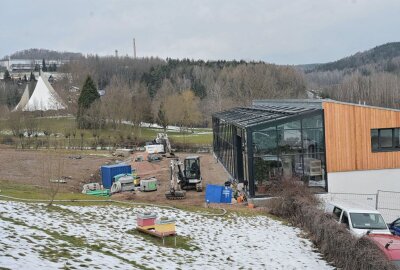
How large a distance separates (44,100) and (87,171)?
68681 millimetres

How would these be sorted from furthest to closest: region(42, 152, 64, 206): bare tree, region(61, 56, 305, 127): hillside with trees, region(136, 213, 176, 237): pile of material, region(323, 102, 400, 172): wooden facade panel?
region(61, 56, 305, 127): hillside with trees, region(323, 102, 400, 172): wooden facade panel, region(42, 152, 64, 206): bare tree, region(136, 213, 176, 237): pile of material

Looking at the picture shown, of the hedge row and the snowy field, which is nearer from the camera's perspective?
the snowy field

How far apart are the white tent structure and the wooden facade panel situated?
83318 mm

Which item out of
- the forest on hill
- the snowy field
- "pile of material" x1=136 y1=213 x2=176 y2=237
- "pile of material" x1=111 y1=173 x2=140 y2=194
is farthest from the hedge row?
the forest on hill

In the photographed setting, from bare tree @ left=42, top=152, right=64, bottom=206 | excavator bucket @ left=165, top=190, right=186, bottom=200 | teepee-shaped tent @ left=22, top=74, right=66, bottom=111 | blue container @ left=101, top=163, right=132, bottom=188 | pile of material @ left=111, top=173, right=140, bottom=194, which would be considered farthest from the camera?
teepee-shaped tent @ left=22, top=74, right=66, bottom=111

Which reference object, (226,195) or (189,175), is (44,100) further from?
(226,195)

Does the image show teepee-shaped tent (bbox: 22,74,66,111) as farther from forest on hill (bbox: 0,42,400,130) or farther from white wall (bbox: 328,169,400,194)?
white wall (bbox: 328,169,400,194)

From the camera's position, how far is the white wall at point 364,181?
92.0 feet

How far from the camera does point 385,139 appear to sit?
1139 inches

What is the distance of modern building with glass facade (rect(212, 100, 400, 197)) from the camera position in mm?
27078

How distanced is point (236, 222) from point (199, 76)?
138 metres

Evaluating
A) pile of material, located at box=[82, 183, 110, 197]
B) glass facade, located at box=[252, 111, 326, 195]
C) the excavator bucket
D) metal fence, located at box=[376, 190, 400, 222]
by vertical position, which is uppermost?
glass facade, located at box=[252, 111, 326, 195]

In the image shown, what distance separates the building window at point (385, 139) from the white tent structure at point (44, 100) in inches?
3311

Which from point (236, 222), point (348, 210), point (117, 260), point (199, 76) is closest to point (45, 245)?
point (117, 260)
